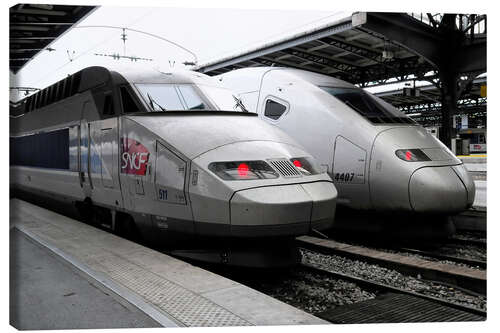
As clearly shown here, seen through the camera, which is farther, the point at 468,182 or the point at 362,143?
the point at 362,143

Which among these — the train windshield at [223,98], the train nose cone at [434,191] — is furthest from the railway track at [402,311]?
the train windshield at [223,98]

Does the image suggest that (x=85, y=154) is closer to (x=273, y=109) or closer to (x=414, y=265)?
(x=273, y=109)

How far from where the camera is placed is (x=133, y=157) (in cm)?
517

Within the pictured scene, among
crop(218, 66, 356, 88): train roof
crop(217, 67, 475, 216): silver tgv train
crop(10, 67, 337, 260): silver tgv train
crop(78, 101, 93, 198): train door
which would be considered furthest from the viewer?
crop(218, 66, 356, 88): train roof

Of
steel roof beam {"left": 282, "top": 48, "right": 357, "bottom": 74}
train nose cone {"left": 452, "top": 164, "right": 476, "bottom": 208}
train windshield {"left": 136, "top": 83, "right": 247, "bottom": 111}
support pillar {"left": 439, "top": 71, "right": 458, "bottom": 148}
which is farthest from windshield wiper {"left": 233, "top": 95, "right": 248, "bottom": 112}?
support pillar {"left": 439, "top": 71, "right": 458, "bottom": 148}

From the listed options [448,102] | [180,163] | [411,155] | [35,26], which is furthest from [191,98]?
[448,102]

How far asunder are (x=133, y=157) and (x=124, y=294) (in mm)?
2015

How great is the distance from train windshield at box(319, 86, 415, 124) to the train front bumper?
2.62 meters

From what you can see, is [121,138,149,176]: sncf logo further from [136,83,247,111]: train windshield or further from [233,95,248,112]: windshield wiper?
[233,95,248,112]: windshield wiper

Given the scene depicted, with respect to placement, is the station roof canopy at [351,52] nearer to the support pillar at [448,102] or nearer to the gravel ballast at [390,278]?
the support pillar at [448,102]

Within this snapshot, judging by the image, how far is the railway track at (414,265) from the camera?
4891mm

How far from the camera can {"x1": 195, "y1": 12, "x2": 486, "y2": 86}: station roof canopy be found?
6.01 metres

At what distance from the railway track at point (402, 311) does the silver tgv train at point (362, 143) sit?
1.83 meters

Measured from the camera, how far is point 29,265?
4242mm
